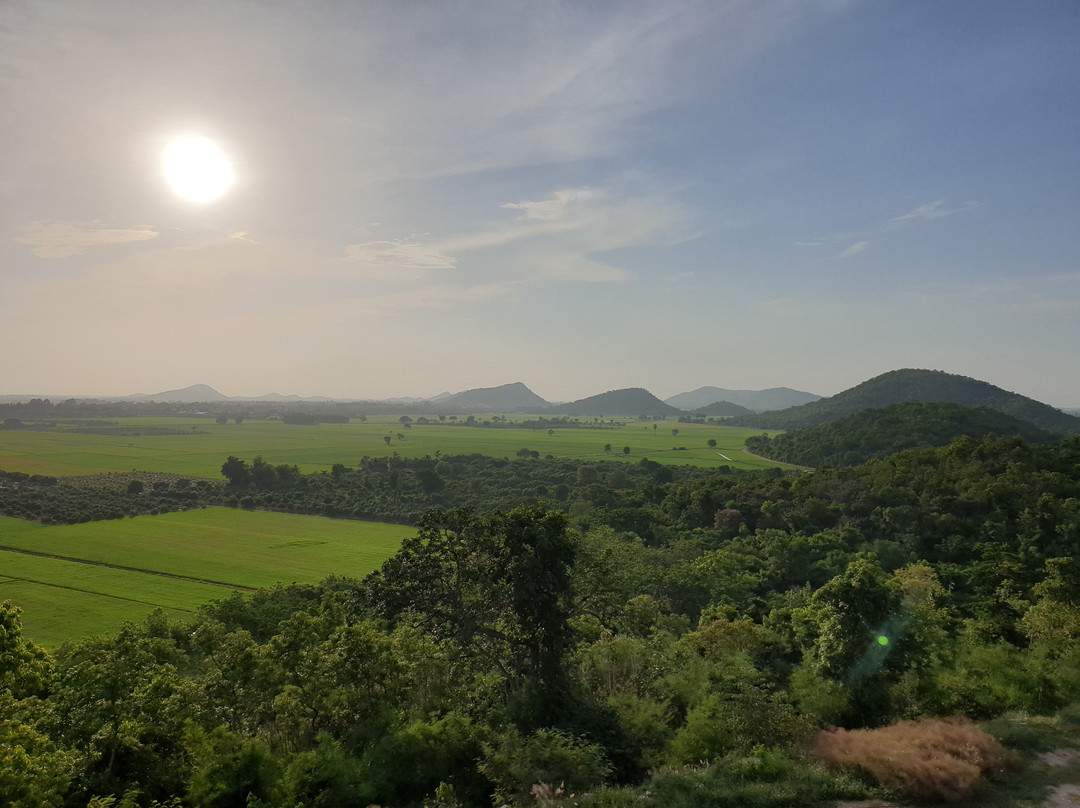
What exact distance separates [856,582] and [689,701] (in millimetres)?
5951

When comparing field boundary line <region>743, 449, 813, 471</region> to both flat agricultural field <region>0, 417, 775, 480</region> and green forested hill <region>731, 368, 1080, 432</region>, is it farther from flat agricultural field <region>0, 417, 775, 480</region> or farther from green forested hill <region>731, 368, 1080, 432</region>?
green forested hill <region>731, 368, 1080, 432</region>

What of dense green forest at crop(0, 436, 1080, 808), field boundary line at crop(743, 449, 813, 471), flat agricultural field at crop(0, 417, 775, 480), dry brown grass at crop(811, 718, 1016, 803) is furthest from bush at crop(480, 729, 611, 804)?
flat agricultural field at crop(0, 417, 775, 480)

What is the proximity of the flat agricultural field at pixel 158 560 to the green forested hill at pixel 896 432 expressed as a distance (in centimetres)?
6396

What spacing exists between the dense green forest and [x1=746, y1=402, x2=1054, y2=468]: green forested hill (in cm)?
6034

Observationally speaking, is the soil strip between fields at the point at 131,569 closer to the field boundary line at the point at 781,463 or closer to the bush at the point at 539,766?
the bush at the point at 539,766

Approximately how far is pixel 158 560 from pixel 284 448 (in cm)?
8840

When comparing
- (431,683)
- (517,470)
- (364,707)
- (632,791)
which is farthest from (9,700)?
(517,470)

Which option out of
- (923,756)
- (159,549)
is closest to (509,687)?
(923,756)

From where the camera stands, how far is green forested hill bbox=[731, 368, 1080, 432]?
131 metres

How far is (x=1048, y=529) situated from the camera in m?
36.2

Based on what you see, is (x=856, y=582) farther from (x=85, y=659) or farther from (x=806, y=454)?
(x=806, y=454)

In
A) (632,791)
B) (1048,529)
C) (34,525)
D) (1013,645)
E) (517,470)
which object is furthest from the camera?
(517,470)

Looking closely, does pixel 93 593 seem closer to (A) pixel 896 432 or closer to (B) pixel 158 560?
(B) pixel 158 560

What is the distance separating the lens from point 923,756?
12164 millimetres
